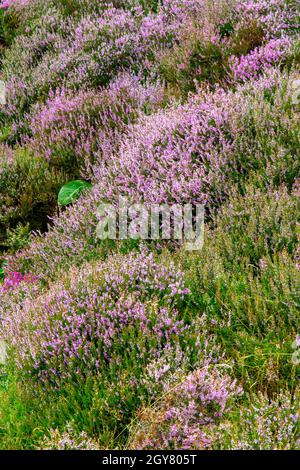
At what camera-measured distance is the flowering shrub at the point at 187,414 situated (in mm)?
1998

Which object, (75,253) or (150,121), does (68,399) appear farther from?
(150,121)

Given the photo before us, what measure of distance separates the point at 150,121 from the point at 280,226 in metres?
2.03

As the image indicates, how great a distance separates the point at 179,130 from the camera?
4.07 m

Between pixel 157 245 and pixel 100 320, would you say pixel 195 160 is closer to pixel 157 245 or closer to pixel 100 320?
pixel 157 245

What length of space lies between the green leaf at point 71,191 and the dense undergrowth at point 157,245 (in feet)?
0.43

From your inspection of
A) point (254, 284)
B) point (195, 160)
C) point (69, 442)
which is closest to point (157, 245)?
point (195, 160)

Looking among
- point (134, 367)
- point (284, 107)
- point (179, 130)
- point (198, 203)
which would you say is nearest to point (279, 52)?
point (284, 107)

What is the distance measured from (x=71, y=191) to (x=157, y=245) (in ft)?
4.97

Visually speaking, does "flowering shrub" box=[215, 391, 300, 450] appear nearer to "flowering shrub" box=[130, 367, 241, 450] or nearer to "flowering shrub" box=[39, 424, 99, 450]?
"flowering shrub" box=[130, 367, 241, 450]

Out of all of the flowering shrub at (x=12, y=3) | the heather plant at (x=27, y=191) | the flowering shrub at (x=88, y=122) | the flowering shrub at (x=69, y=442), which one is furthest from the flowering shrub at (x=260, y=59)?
the flowering shrub at (x=12, y=3)

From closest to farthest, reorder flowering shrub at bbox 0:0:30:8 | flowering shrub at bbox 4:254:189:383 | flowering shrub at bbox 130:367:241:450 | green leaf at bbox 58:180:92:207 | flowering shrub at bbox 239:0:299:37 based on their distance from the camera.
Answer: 1. flowering shrub at bbox 130:367:241:450
2. flowering shrub at bbox 4:254:189:383
3. green leaf at bbox 58:180:92:207
4. flowering shrub at bbox 239:0:299:37
5. flowering shrub at bbox 0:0:30:8

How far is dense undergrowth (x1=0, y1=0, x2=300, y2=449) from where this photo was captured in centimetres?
223

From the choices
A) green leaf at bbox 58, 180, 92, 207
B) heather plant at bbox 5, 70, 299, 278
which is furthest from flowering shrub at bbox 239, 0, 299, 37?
green leaf at bbox 58, 180, 92, 207

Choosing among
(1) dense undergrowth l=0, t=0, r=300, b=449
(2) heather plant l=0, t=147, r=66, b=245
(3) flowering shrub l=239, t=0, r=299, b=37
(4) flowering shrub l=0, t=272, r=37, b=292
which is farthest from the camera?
(3) flowering shrub l=239, t=0, r=299, b=37
